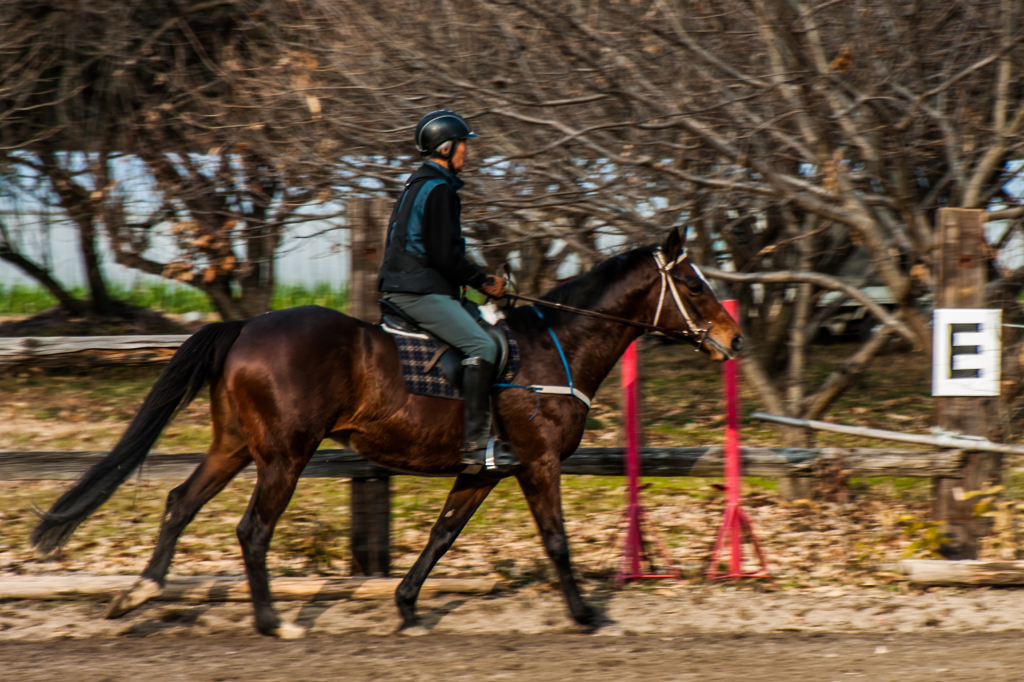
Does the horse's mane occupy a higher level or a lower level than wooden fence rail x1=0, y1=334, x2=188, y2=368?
higher

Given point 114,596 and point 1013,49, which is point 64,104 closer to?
point 114,596

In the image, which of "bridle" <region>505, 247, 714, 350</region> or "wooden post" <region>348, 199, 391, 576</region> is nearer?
"bridle" <region>505, 247, 714, 350</region>

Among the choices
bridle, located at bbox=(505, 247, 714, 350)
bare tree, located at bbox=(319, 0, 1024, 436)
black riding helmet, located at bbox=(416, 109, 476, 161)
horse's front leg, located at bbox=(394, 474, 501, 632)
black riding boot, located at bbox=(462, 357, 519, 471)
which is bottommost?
horse's front leg, located at bbox=(394, 474, 501, 632)

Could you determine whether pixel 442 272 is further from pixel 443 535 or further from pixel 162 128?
pixel 162 128

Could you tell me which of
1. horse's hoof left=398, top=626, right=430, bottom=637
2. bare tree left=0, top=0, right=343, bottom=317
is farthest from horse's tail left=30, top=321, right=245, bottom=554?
bare tree left=0, top=0, right=343, bottom=317

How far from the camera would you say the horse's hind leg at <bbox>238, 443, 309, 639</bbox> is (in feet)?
16.1

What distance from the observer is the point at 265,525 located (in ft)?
16.1

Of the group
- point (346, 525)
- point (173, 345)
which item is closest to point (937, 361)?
point (346, 525)

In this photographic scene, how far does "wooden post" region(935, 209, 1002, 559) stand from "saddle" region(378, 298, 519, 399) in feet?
→ 9.66

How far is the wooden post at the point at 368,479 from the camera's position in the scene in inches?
226

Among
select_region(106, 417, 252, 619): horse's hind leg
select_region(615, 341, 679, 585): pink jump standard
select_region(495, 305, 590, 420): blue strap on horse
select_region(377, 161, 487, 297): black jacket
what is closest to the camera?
select_region(377, 161, 487, 297): black jacket

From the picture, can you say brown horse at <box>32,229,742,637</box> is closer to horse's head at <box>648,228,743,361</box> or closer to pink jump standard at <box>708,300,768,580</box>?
horse's head at <box>648,228,743,361</box>

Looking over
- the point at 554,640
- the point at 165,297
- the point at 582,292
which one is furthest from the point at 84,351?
the point at 165,297

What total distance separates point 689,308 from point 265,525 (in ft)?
8.77
